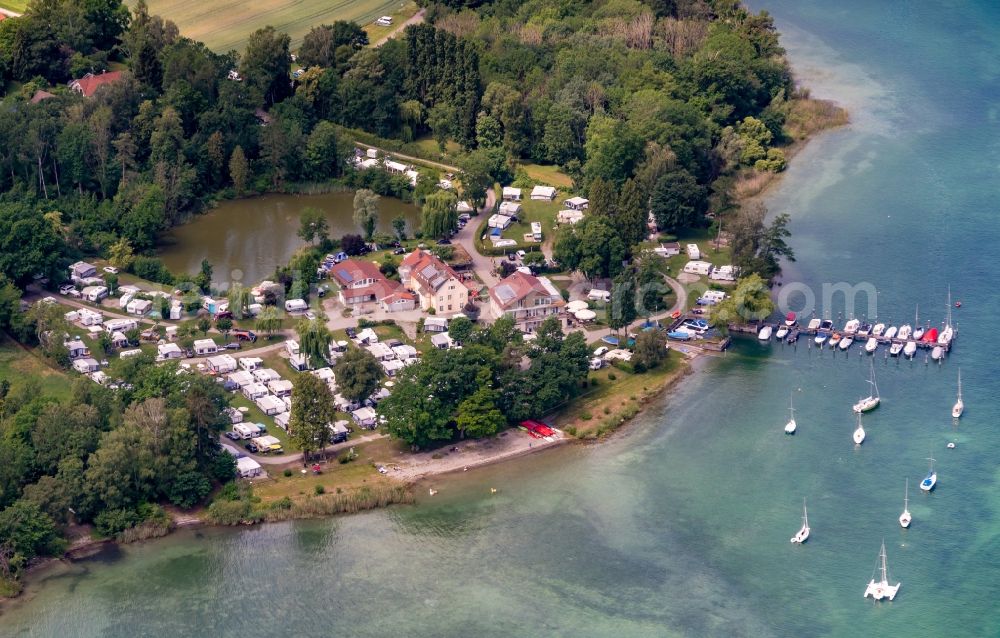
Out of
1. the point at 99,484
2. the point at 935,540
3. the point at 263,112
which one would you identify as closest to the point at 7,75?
the point at 263,112

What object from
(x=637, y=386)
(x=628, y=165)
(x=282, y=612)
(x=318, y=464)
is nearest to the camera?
(x=282, y=612)

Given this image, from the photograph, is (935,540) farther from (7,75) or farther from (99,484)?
(7,75)

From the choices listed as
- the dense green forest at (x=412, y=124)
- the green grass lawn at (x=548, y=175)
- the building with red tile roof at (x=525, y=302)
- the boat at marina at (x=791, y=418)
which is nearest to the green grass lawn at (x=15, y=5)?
the dense green forest at (x=412, y=124)

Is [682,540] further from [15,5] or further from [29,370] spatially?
[15,5]

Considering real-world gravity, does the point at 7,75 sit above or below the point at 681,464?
above

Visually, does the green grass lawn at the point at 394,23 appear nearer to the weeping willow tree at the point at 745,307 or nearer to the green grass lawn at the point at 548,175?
the green grass lawn at the point at 548,175

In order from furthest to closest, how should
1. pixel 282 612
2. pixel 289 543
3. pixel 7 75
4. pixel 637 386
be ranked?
pixel 7 75 → pixel 637 386 → pixel 289 543 → pixel 282 612
